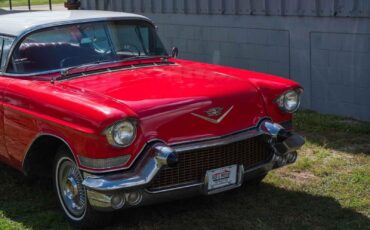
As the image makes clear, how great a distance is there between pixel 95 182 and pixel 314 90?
4.69m

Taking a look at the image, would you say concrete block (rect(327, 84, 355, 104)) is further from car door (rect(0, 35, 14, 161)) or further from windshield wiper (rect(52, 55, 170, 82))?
car door (rect(0, 35, 14, 161))

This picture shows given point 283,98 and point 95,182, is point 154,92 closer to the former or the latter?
point 95,182

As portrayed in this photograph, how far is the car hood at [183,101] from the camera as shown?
4035 millimetres

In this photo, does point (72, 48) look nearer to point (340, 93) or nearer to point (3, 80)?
point (3, 80)

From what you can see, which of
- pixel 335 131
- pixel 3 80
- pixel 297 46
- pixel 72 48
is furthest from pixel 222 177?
pixel 297 46

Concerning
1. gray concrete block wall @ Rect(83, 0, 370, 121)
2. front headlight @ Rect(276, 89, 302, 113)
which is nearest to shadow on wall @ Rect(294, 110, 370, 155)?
gray concrete block wall @ Rect(83, 0, 370, 121)

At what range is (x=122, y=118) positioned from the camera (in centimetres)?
381

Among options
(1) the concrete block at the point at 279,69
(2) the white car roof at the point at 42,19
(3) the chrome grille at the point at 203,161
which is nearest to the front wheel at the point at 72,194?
(3) the chrome grille at the point at 203,161

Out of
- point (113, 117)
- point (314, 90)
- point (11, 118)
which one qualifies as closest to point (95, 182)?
point (113, 117)

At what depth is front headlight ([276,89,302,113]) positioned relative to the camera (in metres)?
4.68

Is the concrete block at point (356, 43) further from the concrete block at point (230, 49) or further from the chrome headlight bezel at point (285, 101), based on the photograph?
the chrome headlight bezel at point (285, 101)

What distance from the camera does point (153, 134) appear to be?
3998mm

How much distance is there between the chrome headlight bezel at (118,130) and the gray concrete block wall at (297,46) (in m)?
4.19

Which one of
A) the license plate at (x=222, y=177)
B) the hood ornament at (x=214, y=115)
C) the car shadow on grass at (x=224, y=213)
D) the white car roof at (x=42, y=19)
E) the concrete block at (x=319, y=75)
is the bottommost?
the car shadow on grass at (x=224, y=213)
